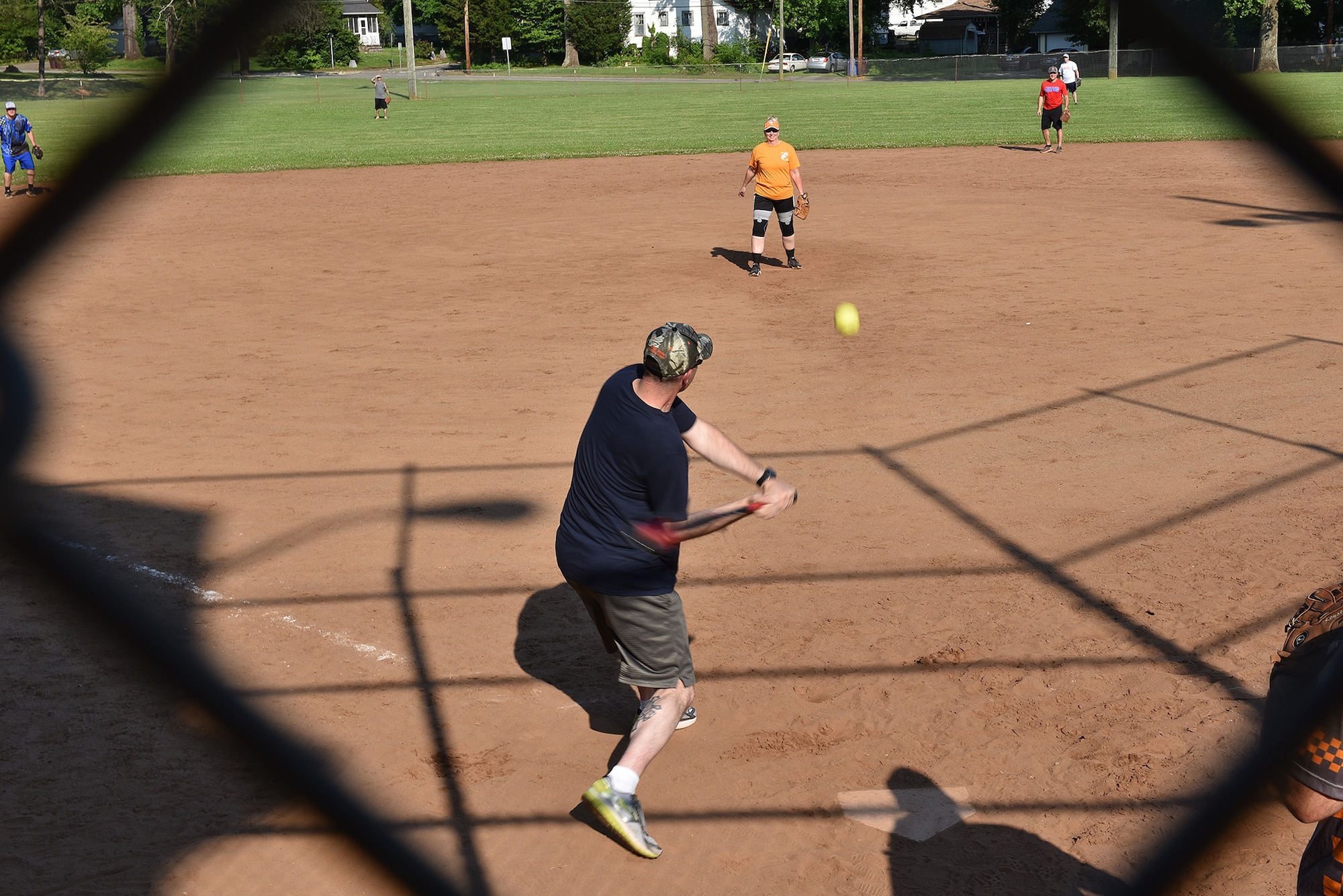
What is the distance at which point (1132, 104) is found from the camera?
3662cm

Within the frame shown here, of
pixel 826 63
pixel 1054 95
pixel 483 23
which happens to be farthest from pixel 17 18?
pixel 826 63

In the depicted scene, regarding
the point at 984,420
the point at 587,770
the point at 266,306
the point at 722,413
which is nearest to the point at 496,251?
the point at 266,306

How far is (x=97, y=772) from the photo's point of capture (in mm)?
4520

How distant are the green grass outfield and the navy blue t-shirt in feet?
44.4

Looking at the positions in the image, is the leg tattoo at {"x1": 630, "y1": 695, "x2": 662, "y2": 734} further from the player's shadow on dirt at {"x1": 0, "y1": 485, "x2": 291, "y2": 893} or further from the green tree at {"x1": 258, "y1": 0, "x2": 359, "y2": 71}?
the green tree at {"x1": 258, "y1": 0, "x2": 359, "y2": 71}

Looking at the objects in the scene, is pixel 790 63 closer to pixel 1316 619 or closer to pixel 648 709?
pixel 648 709

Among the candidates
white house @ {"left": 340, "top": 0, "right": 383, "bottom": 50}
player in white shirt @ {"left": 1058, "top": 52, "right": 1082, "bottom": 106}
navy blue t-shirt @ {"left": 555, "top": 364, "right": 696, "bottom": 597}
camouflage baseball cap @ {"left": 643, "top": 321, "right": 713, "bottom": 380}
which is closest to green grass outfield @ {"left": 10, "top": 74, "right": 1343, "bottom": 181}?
player in white shirt @ {"left": 1058, "top": 52, "right": 1082, "bottom": 106}

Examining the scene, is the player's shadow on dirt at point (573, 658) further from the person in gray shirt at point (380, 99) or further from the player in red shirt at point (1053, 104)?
the person in gray shirt at point (380, 99)

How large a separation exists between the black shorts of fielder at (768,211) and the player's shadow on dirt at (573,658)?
9.10 metres

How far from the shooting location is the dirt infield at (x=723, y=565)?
4.14 metres

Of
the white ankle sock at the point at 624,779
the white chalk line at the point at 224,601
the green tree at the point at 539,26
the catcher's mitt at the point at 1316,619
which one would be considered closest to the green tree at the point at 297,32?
the catcher's mitt at the point at 1316,619

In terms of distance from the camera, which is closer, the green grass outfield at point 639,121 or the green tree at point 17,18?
the green tree at point 17,18

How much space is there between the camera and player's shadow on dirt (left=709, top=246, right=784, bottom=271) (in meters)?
15.3

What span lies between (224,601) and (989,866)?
415cm
